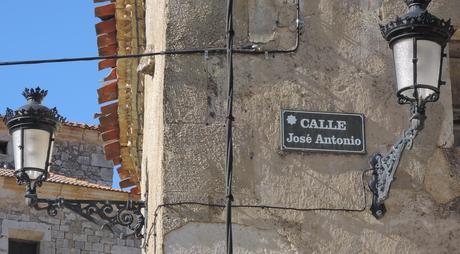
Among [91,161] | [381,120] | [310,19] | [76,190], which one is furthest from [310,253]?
[91,161]

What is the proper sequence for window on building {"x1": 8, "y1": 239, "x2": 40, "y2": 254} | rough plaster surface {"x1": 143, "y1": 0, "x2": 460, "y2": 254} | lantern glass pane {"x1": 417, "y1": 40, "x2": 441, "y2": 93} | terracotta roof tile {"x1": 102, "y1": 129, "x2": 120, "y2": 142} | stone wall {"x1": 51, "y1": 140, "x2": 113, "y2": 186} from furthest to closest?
stone wall {"x1": 51, "y1": 140, "x2": 113, "y2": 186} → window on building {"x1": 8, "y1": 239, "x2": 40, "y2": 254} → terracotta roof tile {"x1": 102, "y1": 129, "x2": 120, "y2": 142} → rough plaster surface {"x1": 143, "y1": 0, "x2": 460, "y2": 254} → lantern glass pane {"x1": 417, "y1": 40, "x2": 441, "y2": 93}

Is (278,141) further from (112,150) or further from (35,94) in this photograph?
(112,150)

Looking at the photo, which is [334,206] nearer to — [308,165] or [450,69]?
[308,165]

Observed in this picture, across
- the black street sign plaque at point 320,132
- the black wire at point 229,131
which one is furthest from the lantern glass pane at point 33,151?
the black street sign plaque at point 320,132

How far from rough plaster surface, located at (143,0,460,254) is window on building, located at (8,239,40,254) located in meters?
13.3

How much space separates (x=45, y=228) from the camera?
22.2 meters

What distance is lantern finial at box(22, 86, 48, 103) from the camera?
378 inches

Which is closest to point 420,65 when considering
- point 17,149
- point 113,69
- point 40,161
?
point 40,161

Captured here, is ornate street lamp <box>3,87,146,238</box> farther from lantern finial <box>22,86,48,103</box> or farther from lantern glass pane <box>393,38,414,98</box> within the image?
lantern glass pane <box>393,38,414,98</box>

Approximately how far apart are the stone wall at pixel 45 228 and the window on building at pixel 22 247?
0.23 feet

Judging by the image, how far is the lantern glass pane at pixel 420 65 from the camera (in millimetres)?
7621

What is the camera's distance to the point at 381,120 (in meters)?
8.80

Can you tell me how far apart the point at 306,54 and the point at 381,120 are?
2.23 feet

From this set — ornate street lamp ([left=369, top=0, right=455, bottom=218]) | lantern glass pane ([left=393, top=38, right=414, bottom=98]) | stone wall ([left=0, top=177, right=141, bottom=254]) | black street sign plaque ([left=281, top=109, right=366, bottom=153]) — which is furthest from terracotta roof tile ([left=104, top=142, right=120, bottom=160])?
stone wall ([left=0, top=177, right=141, bottom=254])
